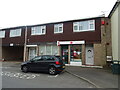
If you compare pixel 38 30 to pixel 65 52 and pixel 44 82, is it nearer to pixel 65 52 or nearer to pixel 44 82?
pixel 65 52

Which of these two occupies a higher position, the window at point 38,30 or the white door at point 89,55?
the window at point 38,30

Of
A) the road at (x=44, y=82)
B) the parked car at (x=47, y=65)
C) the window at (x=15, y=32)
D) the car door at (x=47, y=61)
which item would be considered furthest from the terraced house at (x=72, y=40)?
the road at (x=44, y=82)

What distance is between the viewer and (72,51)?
14.8m

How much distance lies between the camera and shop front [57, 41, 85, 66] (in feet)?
47.2

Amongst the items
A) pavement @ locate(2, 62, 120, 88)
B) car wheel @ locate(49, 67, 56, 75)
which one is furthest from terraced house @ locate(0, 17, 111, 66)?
car wheel @ locate(49, 67, 56, 75)

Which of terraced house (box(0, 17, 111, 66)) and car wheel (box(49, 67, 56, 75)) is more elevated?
terraced house (box(0, 17, 111, 66))

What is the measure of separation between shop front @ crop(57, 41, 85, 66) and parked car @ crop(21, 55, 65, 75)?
15.2 feet

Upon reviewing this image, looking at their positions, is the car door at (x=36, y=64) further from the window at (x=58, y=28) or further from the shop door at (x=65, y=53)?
the window at (x=58, y=28)

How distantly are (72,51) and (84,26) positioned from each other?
342 centimetres

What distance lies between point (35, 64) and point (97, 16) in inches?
345

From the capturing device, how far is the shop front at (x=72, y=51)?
14391mm

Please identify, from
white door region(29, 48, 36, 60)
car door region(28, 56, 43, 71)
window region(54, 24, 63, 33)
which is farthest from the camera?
white door region(29, 48, 36, 60)

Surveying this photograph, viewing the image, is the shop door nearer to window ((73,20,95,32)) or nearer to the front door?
the front door

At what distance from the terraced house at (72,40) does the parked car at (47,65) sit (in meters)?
4.88
